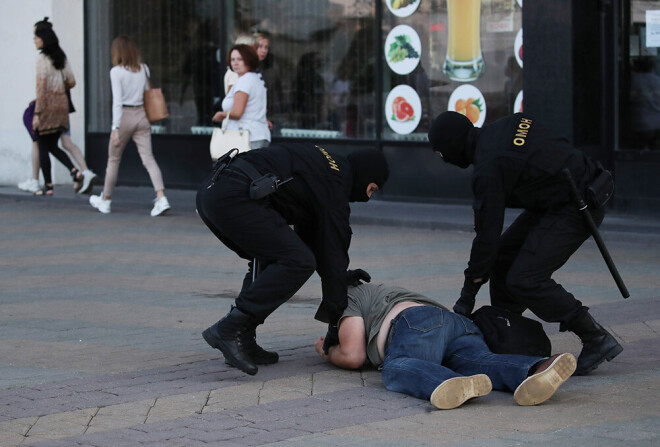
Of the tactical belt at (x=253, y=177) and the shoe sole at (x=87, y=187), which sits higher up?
the tactical belt at (x=253, y=177)

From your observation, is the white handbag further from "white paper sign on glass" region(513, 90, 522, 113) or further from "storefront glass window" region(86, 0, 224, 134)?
"storefront glass window" region(86, 0, 224, 134)

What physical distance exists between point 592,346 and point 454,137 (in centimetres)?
123

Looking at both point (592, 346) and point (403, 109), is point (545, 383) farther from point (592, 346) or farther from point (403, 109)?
point (403, 109)

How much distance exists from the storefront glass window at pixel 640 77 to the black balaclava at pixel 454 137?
6.97m

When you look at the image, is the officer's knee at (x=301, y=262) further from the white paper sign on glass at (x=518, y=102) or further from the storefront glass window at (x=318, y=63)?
the storefront glass window at (x=318, y=63)

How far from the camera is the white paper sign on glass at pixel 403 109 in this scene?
1412cm

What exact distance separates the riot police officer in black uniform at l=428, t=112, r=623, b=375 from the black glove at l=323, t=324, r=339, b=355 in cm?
61

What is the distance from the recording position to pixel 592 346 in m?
5.95

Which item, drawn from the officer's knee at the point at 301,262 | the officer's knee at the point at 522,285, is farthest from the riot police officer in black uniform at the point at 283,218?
the officer's knee at the point at 522,285

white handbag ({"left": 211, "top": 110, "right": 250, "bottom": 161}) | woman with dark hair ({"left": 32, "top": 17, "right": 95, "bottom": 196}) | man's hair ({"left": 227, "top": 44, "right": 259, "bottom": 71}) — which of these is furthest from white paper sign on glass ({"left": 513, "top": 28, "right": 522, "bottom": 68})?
woman with dark hair ({"left": 32, "top": 17, "right": 95, "bottom": 196})

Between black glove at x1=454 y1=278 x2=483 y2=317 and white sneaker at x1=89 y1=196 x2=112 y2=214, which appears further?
white sneaker at x1=89 y1=196 x2=112 y2=214

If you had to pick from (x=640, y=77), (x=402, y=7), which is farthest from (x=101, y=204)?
(x=640, y=77)

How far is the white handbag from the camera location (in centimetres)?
1136

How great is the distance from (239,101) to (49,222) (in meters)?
3.01
